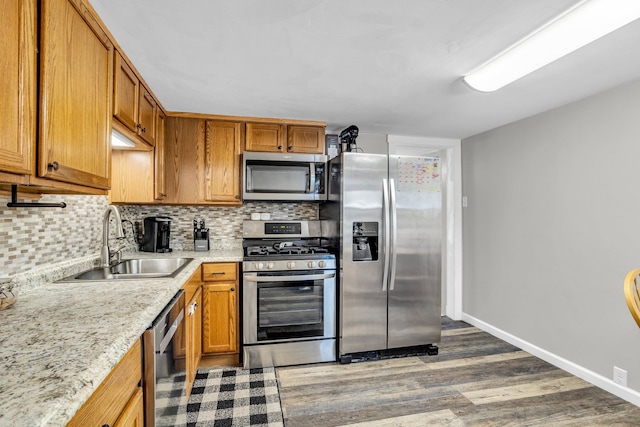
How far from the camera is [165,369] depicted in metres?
1.41

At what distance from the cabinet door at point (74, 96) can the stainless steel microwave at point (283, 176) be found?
1368mm

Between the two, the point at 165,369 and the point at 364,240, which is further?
the point at 364,240

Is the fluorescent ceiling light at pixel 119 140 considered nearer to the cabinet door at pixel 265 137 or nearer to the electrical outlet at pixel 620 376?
the cabinet door at pixel 265 137

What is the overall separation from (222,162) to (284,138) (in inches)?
24.4

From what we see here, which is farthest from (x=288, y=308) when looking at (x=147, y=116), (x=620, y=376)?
(x=620, y=376)

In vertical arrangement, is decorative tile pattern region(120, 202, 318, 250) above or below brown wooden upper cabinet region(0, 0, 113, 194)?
below

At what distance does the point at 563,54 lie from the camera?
1.66 metres

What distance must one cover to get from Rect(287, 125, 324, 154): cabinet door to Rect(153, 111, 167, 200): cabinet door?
1.10 metres

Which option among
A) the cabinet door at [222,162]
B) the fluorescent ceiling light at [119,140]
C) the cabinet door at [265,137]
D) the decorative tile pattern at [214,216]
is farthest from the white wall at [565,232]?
the fluorescent ceiling light at [119,140]

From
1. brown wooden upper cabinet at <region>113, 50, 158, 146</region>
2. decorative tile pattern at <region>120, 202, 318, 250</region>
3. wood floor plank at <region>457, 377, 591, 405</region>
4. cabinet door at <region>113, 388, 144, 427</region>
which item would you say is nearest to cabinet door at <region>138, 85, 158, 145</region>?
brown wooden upper cabinet at <region>113, 50, 158, 146</region>

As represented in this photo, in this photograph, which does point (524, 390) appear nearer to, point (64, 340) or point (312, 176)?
point (312, 176)

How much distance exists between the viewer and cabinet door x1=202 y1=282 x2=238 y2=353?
2.54 metres

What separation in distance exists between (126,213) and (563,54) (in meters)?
3.44

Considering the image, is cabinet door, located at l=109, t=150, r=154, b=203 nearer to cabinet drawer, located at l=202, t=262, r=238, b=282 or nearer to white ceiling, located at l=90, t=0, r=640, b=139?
white ceiling, located at l=90, t=0, r=640, b=139
